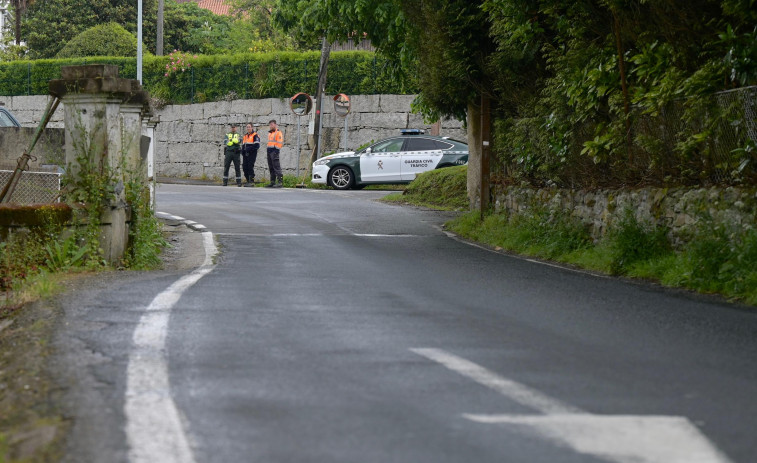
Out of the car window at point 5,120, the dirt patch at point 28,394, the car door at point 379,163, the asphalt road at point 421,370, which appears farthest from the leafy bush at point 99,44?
the dirt patch at point 28,394

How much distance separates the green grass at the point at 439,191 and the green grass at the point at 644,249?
23.6 feet

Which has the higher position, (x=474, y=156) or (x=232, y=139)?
(x=232, y=139)

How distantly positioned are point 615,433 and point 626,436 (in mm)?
58

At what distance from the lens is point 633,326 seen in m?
7.60

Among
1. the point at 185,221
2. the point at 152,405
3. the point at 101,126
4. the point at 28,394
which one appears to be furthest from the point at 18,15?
the point at 152,405

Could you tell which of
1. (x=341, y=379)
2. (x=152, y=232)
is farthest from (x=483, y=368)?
(x=152, y=232)

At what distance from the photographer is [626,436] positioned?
442cm

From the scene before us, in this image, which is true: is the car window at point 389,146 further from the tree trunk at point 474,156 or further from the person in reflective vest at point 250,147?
the tree trunk at point 474,156

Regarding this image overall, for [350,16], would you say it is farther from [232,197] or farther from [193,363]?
[193,363]

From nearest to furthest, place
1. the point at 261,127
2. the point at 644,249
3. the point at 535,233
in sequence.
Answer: the point at 644,249, the point at 535,233, the point at 261,127

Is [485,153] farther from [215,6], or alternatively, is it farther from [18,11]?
[215,6]

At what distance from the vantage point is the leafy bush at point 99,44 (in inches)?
1890

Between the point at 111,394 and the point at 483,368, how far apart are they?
1.94 metres

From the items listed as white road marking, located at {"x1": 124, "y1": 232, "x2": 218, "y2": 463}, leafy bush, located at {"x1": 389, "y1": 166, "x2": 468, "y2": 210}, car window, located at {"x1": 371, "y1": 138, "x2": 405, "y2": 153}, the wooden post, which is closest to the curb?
the wooden post
